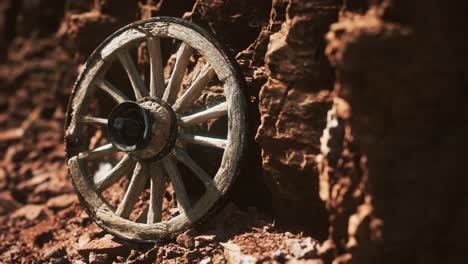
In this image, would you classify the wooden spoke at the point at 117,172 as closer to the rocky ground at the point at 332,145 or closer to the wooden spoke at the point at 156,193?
the wooden spoke at the point at 156,193

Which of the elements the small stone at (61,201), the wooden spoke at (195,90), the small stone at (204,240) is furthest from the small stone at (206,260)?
the small stone at (61,201)

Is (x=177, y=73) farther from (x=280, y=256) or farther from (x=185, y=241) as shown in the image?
(x=280, y=256)

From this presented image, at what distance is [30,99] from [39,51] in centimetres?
72

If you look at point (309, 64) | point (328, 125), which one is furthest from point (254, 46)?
point (328, 125)

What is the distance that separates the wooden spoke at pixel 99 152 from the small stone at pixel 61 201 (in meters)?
1.20

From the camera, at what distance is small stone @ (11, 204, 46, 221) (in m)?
5.36

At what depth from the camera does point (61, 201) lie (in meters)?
5.44

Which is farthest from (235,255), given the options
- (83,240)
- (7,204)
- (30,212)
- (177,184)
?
(7,204)

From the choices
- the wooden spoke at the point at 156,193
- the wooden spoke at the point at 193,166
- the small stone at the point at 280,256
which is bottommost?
the small stone at the point at 280,256

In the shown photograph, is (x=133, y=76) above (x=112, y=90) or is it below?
above

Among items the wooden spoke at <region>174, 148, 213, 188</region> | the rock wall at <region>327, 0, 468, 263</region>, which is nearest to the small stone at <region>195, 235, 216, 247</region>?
the wooden spoke at <region>174, 148, 213, 188</region>

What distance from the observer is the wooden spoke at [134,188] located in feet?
13.1

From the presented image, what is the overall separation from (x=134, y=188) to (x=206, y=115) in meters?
0.82

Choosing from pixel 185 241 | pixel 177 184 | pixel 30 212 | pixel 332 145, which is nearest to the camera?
pixel 332 145
